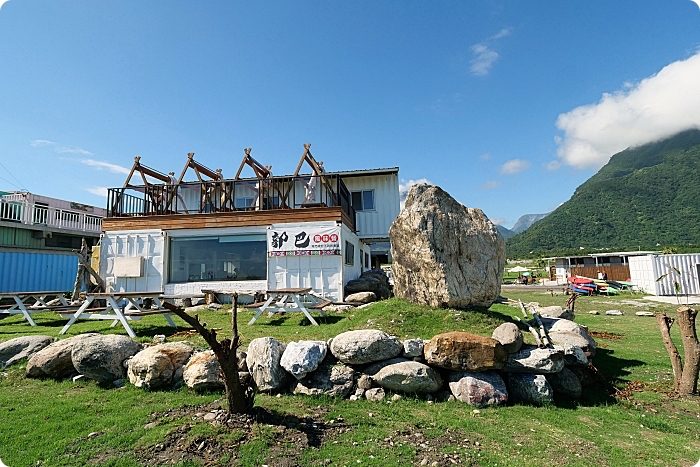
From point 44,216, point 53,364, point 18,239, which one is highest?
point 44,216

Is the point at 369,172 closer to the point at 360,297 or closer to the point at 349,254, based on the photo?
the point at 349,254

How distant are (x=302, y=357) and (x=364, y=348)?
3.11 ft

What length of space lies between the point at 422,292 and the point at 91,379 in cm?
630

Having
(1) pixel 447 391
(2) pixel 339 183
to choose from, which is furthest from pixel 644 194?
→ (1) pixel 447 391

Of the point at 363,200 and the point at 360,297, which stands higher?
the point at 363,200

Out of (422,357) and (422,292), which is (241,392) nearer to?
(422,357)

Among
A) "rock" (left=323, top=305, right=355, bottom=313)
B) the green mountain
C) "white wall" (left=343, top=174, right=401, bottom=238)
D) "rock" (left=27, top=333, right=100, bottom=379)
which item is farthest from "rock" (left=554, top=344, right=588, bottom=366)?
the green mountain

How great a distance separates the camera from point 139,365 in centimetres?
575

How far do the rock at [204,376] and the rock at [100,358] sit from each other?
134 cm

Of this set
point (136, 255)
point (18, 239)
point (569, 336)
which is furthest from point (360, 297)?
point (18, 239)

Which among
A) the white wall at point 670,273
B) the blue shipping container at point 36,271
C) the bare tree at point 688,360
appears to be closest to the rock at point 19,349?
the bare tree at point 688,360

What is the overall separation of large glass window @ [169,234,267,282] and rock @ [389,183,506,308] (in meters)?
7.76

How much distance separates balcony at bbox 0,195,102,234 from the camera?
19.1 m

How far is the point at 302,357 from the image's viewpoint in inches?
220
